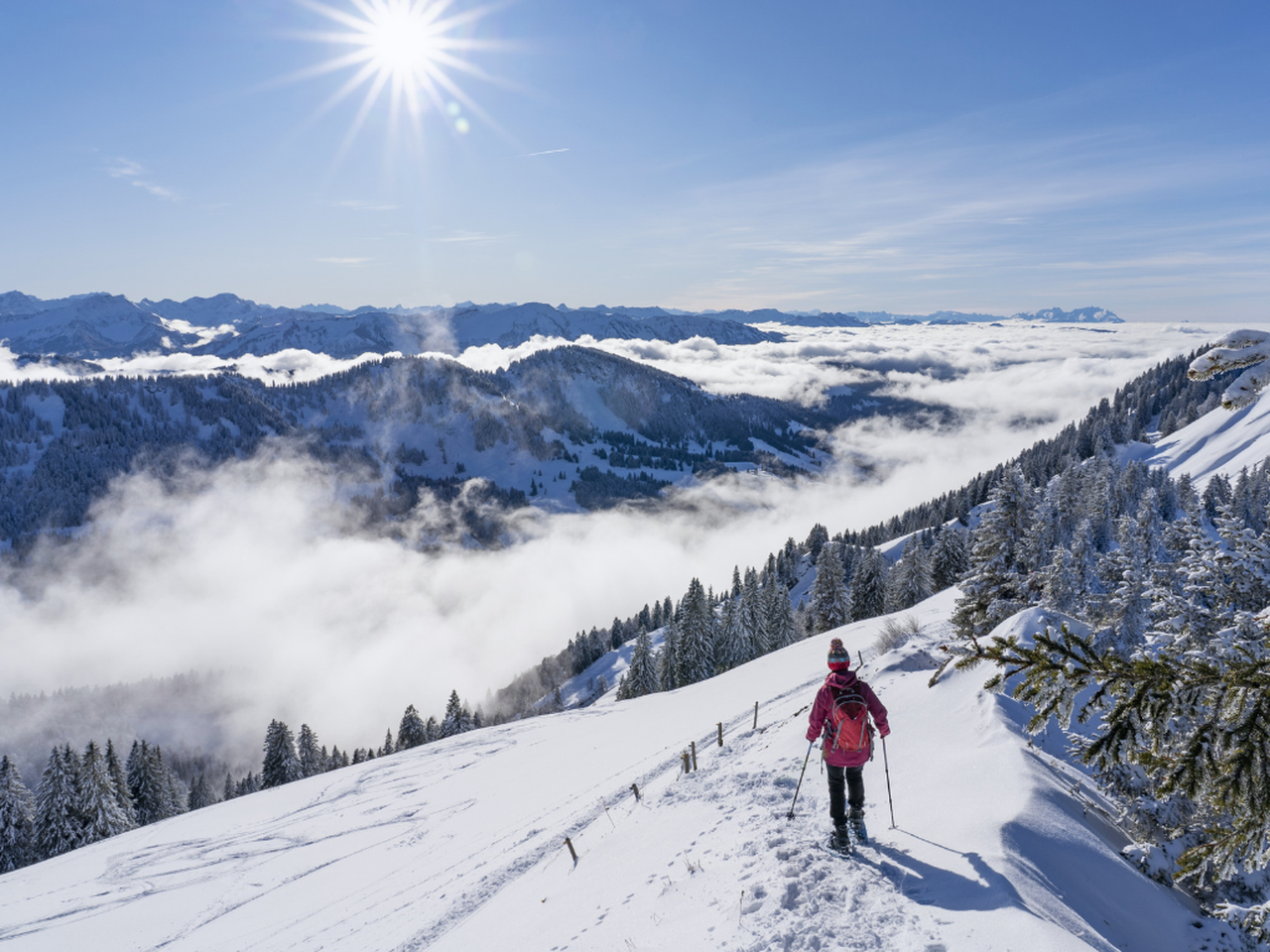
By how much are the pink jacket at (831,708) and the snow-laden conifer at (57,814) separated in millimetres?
62971

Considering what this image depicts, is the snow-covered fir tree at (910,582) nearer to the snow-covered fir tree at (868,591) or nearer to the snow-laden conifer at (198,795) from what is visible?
the snow-covered fir tree at (868,591)

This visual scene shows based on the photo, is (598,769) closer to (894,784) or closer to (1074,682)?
(894,784)

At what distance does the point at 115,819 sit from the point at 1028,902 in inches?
2623

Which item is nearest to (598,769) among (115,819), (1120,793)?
(1120,793)

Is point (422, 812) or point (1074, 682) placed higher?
point (1074, 682)

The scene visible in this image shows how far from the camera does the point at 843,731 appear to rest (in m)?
8.29

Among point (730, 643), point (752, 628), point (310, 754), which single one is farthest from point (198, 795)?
point (752, 628)

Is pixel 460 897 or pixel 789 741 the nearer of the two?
pixel 460 897

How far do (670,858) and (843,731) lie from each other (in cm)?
433

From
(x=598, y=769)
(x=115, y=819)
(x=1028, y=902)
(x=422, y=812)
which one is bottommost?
(x=115, y=819)

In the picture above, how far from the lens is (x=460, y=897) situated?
42.5 feet

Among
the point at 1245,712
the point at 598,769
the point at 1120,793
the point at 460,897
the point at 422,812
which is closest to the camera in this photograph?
the point at 1245,712

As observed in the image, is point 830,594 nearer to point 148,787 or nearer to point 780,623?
point 780,623

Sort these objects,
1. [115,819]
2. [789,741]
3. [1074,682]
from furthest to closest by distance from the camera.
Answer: [115,819] → [789,741] → [1074,682]
